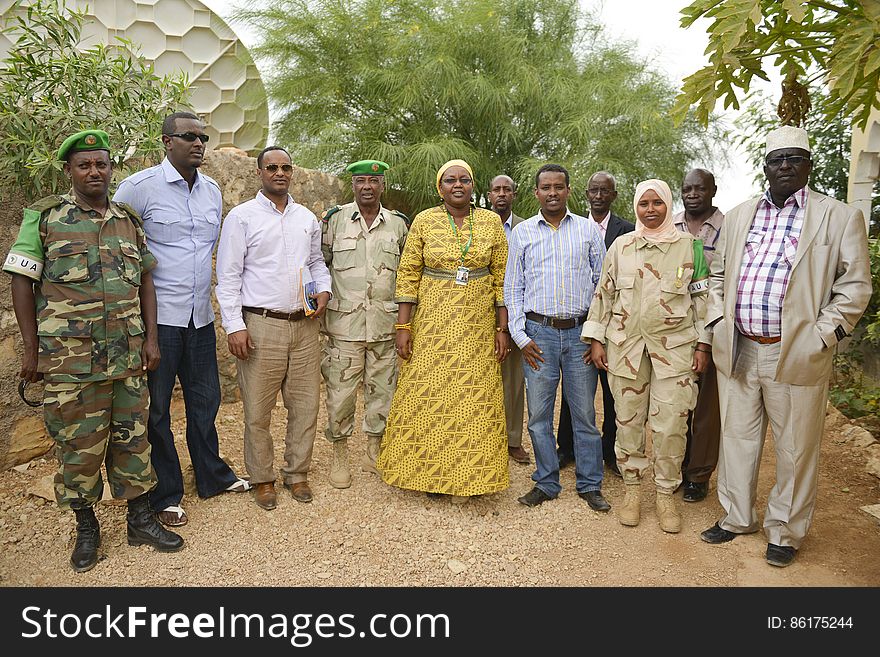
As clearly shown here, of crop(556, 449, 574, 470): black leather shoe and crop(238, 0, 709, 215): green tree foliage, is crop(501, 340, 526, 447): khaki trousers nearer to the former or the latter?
crop(556, 449, 574, 470): black leather shoe

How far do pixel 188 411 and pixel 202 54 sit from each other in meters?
4.45

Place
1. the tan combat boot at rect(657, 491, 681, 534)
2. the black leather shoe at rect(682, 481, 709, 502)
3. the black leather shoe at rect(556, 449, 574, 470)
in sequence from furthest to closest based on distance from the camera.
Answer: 1. the black leather shoe at rect(556, 449, 574, 470)
2. the black leather shoe at rect(682, 481, 709, 502)
3. the tan combat boot at rect(657, 491, 681, 534)

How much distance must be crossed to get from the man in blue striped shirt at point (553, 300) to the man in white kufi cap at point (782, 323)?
707 mm

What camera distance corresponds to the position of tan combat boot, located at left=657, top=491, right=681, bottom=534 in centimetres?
378

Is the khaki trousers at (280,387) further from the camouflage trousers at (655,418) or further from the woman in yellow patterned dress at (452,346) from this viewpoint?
the camouflage trousers at (655,418)

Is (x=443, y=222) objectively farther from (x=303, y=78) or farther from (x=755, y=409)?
(x=303, y=78)

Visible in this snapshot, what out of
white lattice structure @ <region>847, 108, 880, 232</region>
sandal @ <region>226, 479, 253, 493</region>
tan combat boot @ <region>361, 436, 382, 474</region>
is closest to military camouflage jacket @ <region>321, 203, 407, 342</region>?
tan combat boot @ <region>361, 436, 382, 474</region>

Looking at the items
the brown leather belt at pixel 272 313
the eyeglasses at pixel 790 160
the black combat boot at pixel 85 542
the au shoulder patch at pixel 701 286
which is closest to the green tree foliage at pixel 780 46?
the eyeglasses at pixel 790 160

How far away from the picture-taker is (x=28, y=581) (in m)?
3.24

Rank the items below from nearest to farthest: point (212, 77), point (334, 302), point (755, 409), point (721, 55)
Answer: point (721, 55)
point (755, 409)
point (334, 302)
point (212, 77)

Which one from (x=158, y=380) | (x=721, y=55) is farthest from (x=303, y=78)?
(x=721, y=55)

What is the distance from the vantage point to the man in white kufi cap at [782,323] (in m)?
3.27

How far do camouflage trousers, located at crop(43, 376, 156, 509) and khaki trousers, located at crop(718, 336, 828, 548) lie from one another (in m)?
3.07

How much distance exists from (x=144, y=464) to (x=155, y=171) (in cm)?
155
